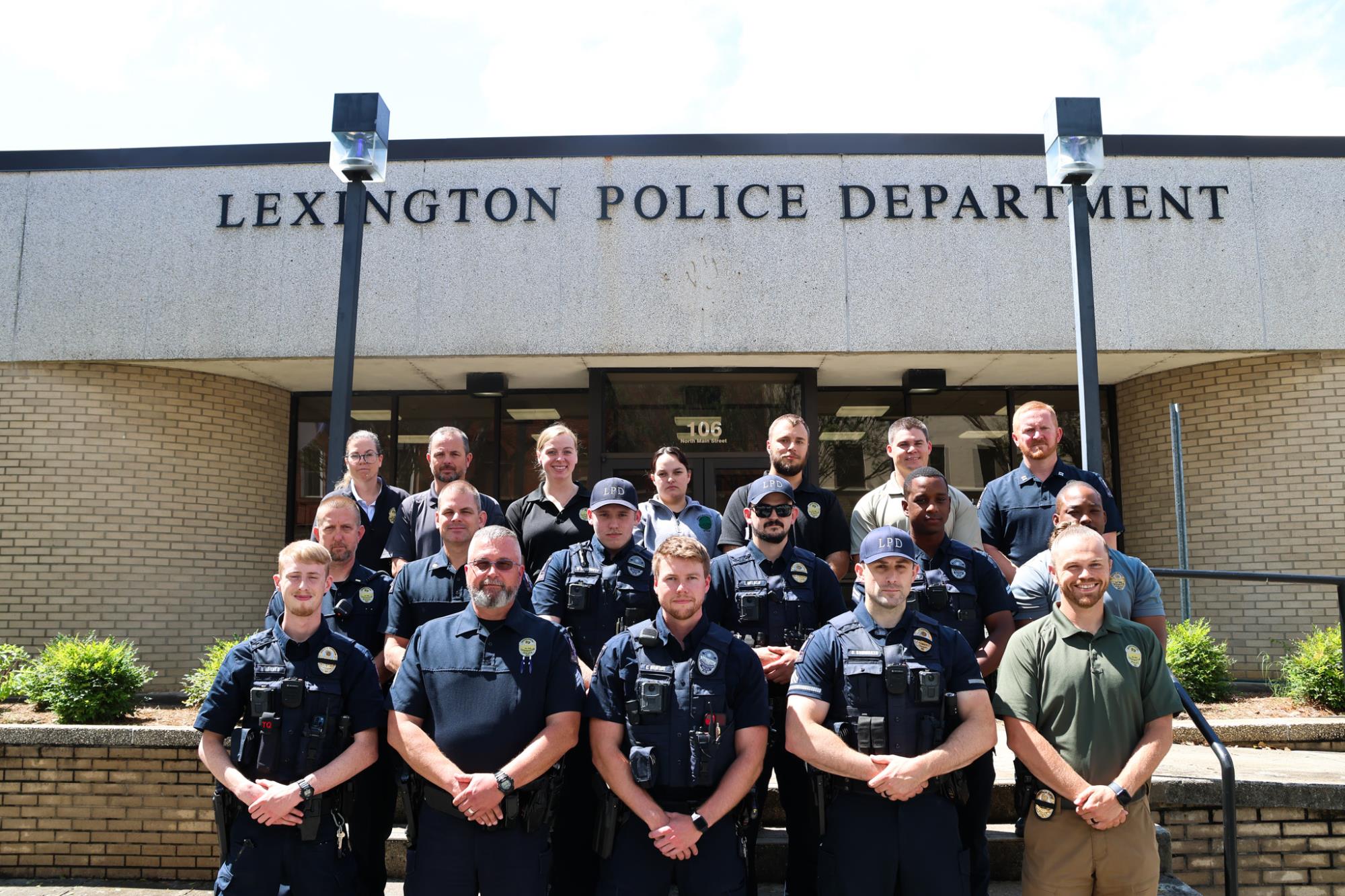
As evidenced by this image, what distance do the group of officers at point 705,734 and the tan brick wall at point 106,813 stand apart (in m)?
2.10

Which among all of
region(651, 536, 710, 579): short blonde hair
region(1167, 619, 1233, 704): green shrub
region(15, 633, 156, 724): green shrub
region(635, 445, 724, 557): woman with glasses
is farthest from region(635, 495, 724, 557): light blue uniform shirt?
region(1167, 619, 1233, 704): green shrub

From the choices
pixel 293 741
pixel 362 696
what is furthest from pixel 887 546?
pixel 293 741

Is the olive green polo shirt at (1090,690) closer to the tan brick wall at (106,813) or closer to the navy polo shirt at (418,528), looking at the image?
the navy polo shirt at (418,528)

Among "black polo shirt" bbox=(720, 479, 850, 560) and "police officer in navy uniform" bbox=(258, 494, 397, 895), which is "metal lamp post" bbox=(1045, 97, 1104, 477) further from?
"police officer in navy uniform" bbox=(258, 494, 397, 895)

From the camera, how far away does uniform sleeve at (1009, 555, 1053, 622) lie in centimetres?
425

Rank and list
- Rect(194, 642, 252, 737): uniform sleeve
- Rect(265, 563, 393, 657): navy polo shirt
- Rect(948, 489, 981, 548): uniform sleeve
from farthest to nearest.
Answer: Rect(948, 489, 981, 548): uniform sleeve → Rect(265, 563, 393, 657): navy polo shirt → Rect(194, 642, 252, 737): uniform sleeve

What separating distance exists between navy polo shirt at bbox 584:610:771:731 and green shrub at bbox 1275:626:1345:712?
19.7ft

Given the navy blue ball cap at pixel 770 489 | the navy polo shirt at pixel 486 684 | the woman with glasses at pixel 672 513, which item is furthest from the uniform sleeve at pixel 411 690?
the navy blue ball cap at pixel 770 489

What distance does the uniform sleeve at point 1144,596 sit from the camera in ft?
13.7

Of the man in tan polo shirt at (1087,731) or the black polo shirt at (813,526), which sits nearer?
the man in tan polo shirt at (1087,731)

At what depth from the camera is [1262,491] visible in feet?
32.7

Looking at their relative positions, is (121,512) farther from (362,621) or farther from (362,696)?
(362,696)

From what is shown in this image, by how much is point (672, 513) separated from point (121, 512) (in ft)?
25.3

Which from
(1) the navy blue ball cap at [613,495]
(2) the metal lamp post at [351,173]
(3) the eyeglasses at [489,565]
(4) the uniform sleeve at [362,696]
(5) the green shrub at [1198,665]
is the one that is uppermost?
(2) the metal lamp post at [351,173]
